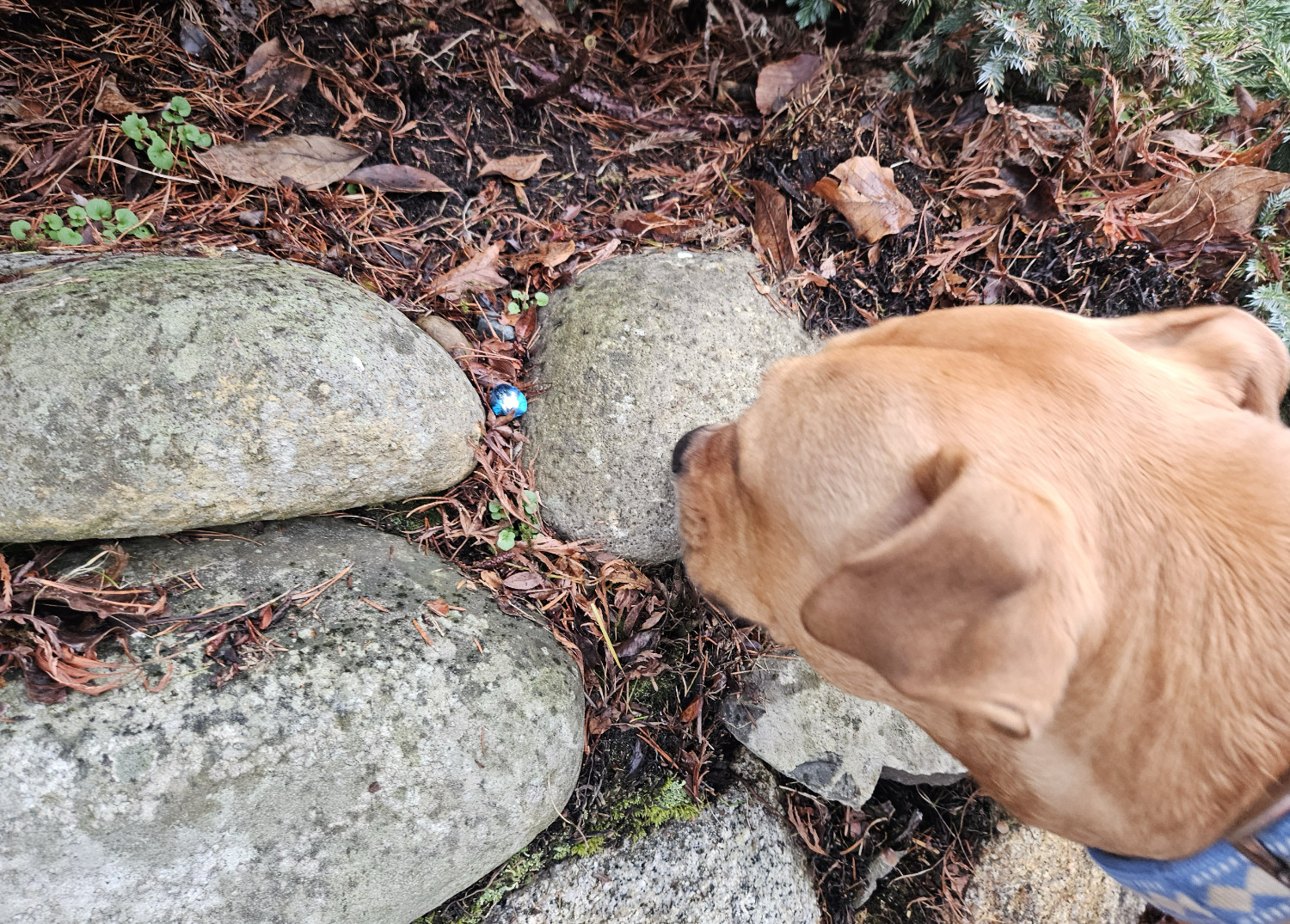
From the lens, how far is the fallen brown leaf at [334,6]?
2.70 metres

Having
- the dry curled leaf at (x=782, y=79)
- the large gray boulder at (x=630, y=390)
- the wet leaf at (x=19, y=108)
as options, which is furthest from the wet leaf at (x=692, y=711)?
the wet leaf at (x=19, y=108)

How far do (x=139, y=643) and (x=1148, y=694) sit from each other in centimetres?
248

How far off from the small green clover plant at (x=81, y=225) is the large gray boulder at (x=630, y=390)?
141cm

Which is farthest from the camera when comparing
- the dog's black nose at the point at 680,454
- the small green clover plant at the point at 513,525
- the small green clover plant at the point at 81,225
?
the small green clover plant at the point at 513,525

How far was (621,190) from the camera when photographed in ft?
10.0

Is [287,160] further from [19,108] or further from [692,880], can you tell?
[692,880]

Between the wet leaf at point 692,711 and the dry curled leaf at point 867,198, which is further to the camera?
the dry curled leaf at point 867,198

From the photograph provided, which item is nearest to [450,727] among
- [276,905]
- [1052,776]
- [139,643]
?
[276,905]

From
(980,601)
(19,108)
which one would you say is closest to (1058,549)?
(980,601)

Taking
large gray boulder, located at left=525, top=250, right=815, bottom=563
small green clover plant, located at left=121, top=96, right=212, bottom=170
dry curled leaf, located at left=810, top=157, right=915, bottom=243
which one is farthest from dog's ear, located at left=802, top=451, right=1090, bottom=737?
small green clover plant, located at left=121, top=96, right=212, bottom=170

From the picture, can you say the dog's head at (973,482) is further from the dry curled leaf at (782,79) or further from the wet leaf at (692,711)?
the dry curled leaf at (782,79)

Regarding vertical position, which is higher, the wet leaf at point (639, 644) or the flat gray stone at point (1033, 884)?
the wet leaf at point (639, 644)

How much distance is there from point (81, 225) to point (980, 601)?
9.53ft

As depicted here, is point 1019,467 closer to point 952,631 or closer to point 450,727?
point 952,631
